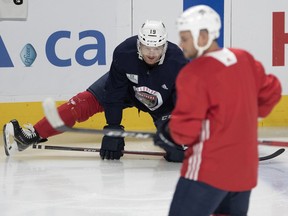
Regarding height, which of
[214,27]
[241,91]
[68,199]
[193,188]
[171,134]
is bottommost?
[68,199]

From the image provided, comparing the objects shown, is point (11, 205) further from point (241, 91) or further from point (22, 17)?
point (22, 17)

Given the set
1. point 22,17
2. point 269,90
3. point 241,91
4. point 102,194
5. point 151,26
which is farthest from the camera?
point 22,17

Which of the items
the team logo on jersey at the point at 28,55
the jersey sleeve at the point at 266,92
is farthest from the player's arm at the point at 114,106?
the jersey sleeve at the point at 266,92

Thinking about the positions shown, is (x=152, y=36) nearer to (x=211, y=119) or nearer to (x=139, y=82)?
(x=139, y=82)

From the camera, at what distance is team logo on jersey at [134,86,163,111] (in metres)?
3.62

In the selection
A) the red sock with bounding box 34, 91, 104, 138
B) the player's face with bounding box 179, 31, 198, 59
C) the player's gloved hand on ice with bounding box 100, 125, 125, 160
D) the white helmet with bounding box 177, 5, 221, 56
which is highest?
the white helmet with bounding box 177, 5, 221, 56

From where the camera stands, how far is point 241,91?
1.88 m

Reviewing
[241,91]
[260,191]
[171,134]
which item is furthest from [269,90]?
[260,191]

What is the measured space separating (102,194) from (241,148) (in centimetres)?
133

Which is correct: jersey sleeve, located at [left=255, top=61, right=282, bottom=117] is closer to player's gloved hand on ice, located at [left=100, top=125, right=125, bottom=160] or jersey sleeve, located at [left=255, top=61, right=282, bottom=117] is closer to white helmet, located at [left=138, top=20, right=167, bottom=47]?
white helmet, located at [left=138, top=20, right=167, bottom=47]

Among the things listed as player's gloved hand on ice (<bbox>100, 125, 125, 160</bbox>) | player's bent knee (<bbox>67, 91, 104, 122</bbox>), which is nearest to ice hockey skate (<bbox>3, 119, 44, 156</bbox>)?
player's bent knee (<bbox>67, 91, 104, 122</bbox>)

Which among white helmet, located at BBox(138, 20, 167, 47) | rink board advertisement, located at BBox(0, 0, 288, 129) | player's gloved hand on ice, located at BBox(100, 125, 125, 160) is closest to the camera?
white helmet, located at BBox(138, 20, 167, 47)

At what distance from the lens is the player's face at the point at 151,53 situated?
11.0 feet

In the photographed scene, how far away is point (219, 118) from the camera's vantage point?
6.13 ft
